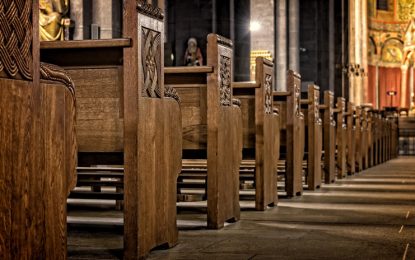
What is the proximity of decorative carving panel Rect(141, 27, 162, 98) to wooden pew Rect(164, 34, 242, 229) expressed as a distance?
890mm

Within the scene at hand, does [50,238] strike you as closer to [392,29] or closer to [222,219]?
[222,219]

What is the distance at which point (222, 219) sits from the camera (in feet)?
16.0

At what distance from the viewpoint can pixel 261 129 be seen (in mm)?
6047

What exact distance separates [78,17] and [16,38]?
10.1 m

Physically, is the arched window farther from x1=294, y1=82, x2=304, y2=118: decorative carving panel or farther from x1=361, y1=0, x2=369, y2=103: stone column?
x1=294, y1=82, x2=304, y2=118: decorative carving panel

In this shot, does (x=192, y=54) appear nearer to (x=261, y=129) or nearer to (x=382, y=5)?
(x=261, y=129)

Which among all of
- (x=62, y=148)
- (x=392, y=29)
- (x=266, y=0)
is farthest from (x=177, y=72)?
(x=392, y=29)

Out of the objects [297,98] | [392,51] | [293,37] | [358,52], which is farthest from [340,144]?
[392,51]

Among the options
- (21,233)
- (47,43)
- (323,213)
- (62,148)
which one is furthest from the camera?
(323,213)

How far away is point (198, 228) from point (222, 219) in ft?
0.56

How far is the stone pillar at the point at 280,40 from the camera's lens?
1906 centimetres

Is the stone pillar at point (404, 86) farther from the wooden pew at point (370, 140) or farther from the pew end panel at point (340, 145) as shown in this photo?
the pew end panel at point (340, 145)

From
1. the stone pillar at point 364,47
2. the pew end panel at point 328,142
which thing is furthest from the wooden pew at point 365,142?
the stone pillar at point 364,47

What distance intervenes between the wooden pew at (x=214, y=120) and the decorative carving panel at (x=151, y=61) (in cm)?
89
